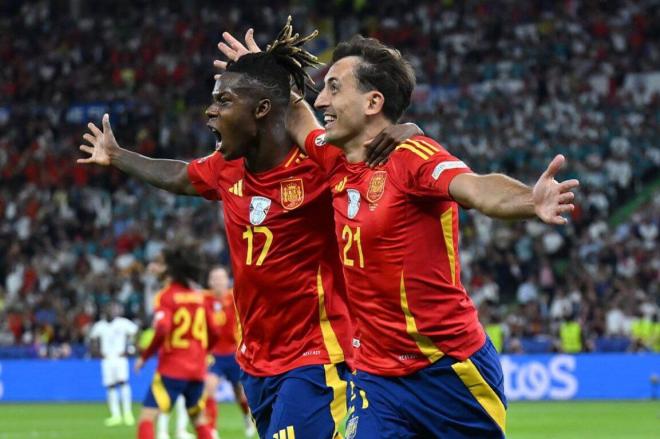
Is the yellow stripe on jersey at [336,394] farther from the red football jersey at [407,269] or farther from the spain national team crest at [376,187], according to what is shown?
the spain national team crest at [376,187]

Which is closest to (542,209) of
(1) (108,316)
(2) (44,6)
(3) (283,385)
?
(3) (283,385)

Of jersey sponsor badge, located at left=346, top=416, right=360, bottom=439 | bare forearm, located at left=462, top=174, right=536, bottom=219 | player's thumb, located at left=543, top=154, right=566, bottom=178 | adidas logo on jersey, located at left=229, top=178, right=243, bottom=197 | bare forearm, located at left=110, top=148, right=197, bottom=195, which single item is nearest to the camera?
player's thumb, located at left=543, top=154, right=566, bottom=178

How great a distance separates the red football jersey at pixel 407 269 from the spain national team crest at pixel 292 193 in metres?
0.81

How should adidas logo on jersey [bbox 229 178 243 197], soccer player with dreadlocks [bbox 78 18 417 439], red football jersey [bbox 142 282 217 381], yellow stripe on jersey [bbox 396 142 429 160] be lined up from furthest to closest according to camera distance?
red football jersey [bbox 142 282 217 381]
adidas logo on jersey [bbox 229 178 243 197]
soccer player with dreadlocks [bbox 78 18 417 439]
yellow stripe on jersey [bbox 396 142 429 160]

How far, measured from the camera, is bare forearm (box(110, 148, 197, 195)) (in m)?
7.37

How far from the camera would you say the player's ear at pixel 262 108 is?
22.2 ft

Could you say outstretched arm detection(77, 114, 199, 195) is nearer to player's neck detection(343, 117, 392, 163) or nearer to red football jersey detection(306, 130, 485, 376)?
player's neck detection(343, 117, 392, 163)

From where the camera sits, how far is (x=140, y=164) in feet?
24.8

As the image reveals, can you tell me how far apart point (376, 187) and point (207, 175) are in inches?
60.2

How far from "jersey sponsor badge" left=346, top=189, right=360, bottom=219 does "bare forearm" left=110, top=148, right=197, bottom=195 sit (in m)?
1.50

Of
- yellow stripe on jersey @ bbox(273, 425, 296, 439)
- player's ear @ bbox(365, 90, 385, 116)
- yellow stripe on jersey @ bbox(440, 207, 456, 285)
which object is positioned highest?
player's ear @ bbox(365, 90, 385, 116)

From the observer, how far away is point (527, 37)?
32.1 m

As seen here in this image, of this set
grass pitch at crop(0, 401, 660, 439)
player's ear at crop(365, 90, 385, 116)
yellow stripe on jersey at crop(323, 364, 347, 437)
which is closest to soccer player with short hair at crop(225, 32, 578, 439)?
player's ear at crop(365, 90, 385, 116)

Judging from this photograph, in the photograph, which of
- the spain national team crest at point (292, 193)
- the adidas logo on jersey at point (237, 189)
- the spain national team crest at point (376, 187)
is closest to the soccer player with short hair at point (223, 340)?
the adidas logo on jersey at point (237, 189)
